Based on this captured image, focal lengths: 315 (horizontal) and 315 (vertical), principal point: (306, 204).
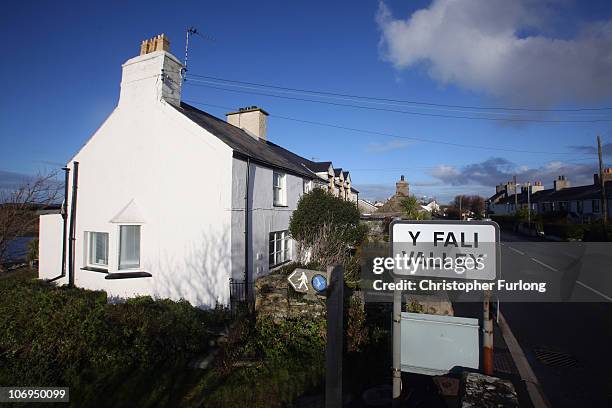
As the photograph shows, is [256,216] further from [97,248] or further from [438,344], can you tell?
[438,344]

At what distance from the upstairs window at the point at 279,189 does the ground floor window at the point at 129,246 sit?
5.55 meters

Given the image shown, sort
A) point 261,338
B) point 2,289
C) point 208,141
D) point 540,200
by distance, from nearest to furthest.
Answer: point 261,338 → point 2,289 → point 208,141 → point 540,200

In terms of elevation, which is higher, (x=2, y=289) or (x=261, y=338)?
(x=2, y=289)

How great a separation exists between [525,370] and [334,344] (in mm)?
4981

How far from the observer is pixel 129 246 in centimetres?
1118

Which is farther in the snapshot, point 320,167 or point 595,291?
point 320,167

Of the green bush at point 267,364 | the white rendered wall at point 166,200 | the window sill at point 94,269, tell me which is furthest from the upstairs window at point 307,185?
the green bush at point 267,364

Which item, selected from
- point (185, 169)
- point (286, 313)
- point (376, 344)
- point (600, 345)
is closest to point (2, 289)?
point (185, 169)

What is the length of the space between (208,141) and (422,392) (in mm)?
9050

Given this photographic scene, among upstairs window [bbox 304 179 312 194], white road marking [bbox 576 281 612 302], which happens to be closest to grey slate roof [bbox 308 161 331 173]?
upstairs window [bbox 304 179 312 194]

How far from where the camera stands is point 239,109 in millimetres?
19734

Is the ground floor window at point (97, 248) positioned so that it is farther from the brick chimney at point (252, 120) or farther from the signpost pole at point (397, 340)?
the signpost pole at point (397, 340)

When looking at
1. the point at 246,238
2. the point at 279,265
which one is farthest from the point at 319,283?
the point at 279,265

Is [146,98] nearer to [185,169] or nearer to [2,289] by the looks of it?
[185,169]
